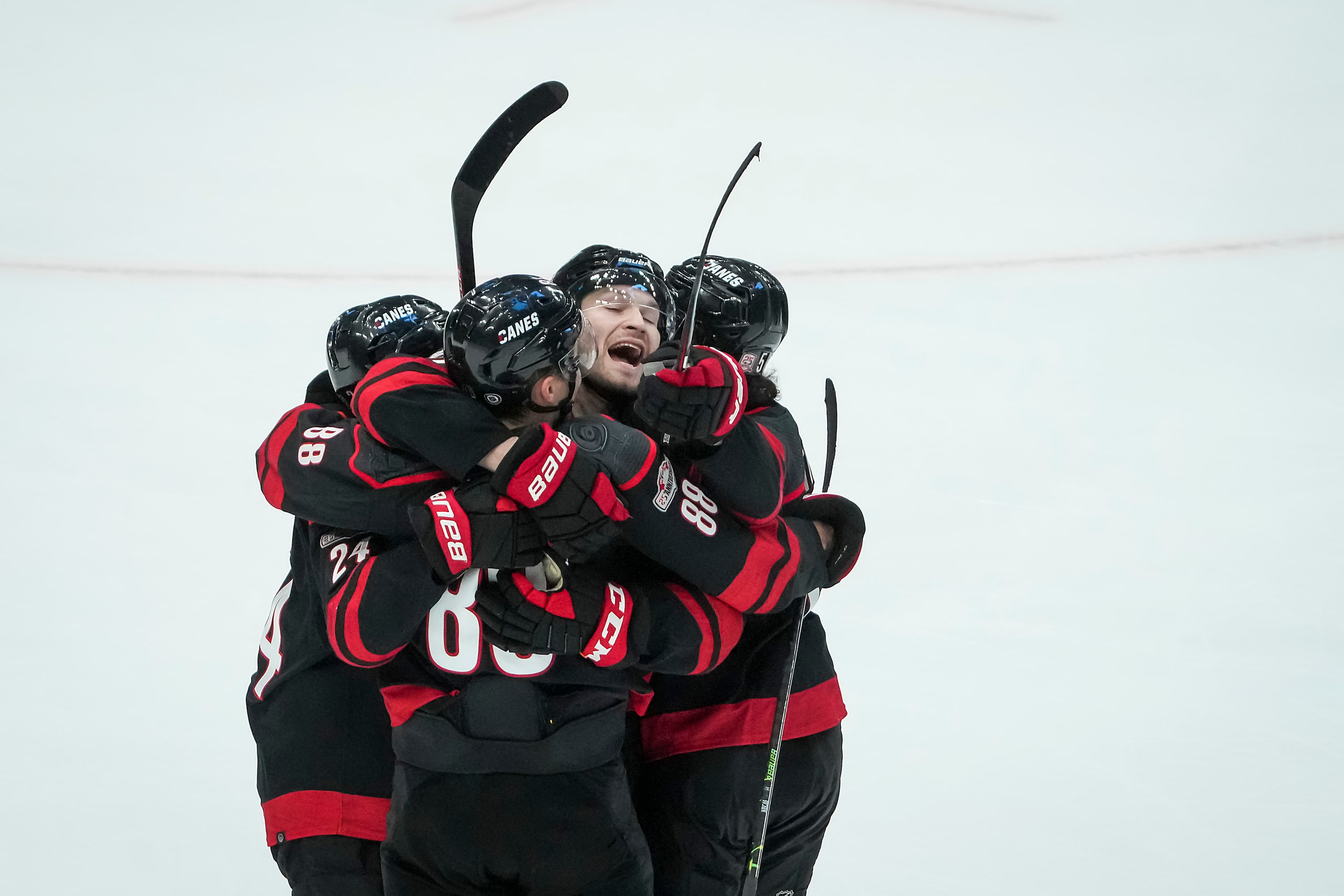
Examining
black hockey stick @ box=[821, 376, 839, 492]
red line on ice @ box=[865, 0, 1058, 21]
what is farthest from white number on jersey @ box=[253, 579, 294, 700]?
red line on ice @ box=[865, 0, 1058, 21]

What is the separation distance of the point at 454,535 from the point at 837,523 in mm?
864

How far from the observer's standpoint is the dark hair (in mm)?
2535

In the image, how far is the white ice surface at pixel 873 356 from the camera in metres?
3.55

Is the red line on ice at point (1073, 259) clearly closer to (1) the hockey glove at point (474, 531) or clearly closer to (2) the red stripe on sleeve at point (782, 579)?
(2) the red stripe on sleeve at point (782, 579)

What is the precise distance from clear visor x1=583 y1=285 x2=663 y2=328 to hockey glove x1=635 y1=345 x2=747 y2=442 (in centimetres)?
40

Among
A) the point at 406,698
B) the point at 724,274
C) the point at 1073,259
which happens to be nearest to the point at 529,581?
the point at 406,698

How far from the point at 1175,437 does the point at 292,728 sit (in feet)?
11.3

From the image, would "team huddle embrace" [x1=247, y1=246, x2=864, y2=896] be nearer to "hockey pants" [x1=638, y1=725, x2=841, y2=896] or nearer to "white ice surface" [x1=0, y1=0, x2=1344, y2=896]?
"hockey pants" [x1=638, y1=725, x2=841, y2=896]

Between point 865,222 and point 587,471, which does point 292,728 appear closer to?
point 587,471

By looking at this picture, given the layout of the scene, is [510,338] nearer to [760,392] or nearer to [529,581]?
[529,581]

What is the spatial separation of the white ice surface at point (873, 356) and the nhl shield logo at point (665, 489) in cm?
157

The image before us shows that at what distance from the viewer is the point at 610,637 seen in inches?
86.0

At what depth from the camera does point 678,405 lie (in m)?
2.10

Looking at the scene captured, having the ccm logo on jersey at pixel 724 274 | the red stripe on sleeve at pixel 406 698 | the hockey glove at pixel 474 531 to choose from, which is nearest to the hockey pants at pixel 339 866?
the red stripe on sleeve at pixel 406 698
